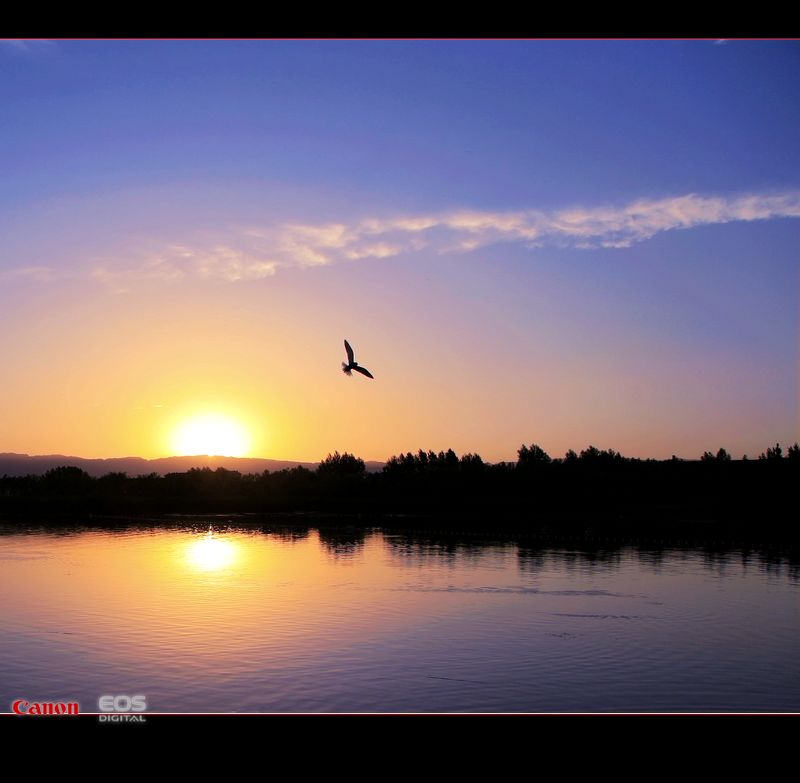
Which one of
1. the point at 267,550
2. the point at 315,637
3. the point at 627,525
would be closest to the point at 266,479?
the point at 627,525

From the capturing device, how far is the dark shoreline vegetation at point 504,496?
4528 cm

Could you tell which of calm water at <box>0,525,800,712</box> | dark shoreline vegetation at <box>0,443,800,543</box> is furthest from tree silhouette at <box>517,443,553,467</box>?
calm water at <box>0,525,800,712</box>

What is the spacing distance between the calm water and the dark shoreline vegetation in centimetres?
1574

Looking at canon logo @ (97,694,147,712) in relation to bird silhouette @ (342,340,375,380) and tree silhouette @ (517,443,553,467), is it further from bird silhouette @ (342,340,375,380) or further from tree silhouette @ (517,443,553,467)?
tree silhouette @ (517,443,553,467)

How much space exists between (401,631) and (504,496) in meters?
44.2

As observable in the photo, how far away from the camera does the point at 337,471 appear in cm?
8319

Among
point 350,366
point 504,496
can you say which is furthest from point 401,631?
point 504,496

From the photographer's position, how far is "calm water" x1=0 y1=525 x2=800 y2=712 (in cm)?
1088

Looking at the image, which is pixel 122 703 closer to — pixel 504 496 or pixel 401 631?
pixel 401 631

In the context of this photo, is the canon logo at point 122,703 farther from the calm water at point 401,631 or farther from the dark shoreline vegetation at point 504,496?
the dark shoreline vegetation at point 504,496

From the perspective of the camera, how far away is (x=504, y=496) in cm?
5903
